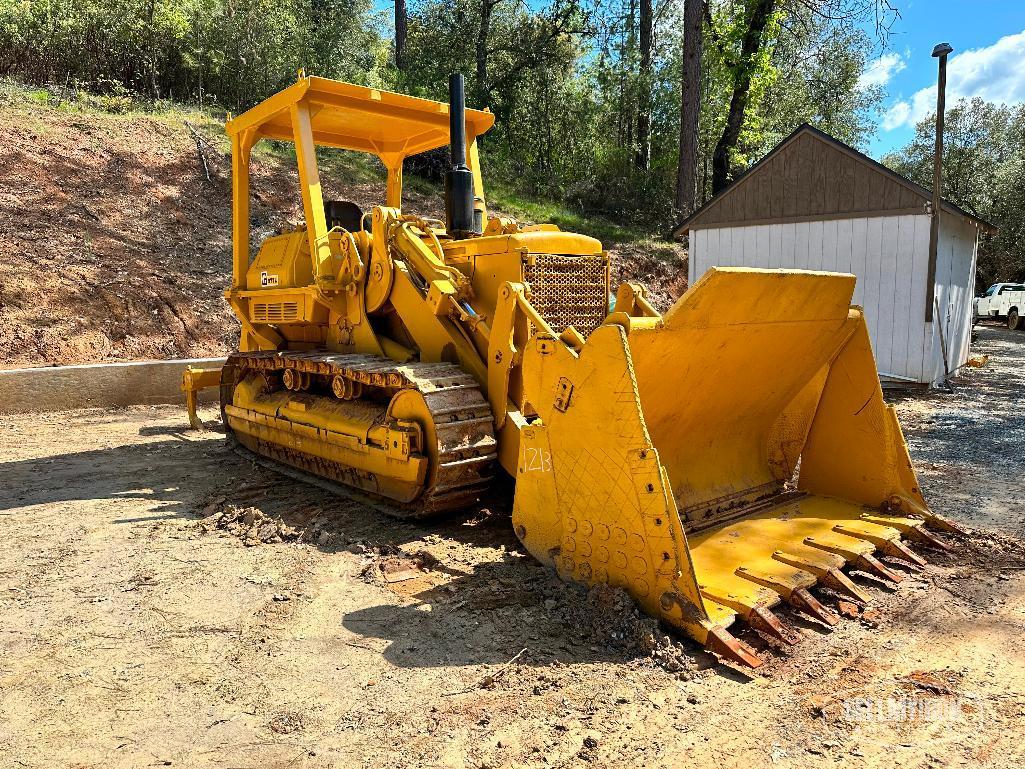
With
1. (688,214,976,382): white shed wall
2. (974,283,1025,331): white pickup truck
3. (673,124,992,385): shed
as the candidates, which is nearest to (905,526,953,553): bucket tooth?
(673,124,992,385): shed

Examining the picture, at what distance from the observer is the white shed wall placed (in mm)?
11430

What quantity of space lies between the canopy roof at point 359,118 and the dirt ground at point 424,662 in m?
3.19

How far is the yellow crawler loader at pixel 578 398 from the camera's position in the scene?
3.38 m

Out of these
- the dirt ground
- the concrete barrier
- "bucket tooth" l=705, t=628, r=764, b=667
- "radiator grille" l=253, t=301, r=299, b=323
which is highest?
"radiator grille" l=253, t=301, r=299, b=323

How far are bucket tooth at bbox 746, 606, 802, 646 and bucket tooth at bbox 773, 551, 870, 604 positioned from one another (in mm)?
460

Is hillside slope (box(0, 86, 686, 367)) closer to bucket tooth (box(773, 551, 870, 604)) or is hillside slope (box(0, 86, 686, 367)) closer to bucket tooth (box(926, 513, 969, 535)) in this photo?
bucket tooth (box(773, 551, 870, 604))

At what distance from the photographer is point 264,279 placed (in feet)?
22.1

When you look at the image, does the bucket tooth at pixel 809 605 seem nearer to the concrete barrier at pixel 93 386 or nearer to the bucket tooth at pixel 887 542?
the bucket tooth at pixel 887 542

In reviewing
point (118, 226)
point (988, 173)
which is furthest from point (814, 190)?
point (988, 173)

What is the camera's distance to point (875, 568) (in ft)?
12.6

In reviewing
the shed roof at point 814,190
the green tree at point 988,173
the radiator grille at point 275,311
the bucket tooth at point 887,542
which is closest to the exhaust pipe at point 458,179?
the radiator grille at point 275,311

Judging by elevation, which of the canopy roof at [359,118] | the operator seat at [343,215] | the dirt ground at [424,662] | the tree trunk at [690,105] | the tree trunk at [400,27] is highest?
the tree trunk at [400,27]

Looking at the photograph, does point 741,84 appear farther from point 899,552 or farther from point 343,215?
point 899,552

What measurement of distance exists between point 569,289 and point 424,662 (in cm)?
276
